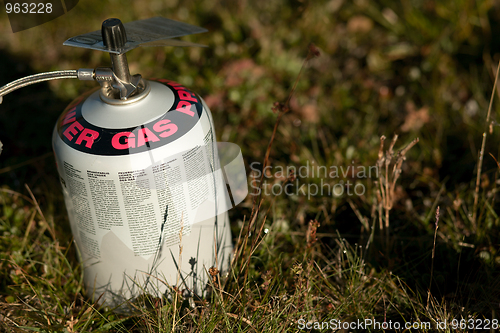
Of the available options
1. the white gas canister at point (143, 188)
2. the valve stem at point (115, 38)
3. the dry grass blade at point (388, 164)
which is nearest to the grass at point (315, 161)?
the dry grass blade at point (388, 164)

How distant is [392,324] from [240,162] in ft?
3.56

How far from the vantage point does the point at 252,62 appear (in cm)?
352

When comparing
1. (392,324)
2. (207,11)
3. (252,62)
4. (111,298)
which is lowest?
(392,324)

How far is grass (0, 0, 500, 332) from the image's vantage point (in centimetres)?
187

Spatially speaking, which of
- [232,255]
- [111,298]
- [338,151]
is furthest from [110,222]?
[338,151]

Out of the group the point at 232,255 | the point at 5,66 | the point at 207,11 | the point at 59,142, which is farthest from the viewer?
the point at 207,11

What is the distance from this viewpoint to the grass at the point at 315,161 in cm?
187

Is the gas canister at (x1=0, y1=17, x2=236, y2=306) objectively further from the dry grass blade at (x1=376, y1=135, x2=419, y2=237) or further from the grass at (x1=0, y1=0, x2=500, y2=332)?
the dry grass blade at (x1=376, y1=135, x2=419, y2=237)

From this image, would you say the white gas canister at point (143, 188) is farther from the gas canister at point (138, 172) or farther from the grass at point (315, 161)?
the grass at point (315, 161)

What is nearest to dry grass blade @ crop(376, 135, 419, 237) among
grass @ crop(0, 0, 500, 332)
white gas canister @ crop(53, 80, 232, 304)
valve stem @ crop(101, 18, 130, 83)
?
grass @ crop(0, 0, 500, 332)

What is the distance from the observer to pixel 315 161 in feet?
9.08

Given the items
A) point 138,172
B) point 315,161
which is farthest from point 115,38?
point 315,161

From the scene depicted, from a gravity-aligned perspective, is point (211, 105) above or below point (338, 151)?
above

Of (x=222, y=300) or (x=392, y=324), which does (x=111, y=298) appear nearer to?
(x=222, y=300)
